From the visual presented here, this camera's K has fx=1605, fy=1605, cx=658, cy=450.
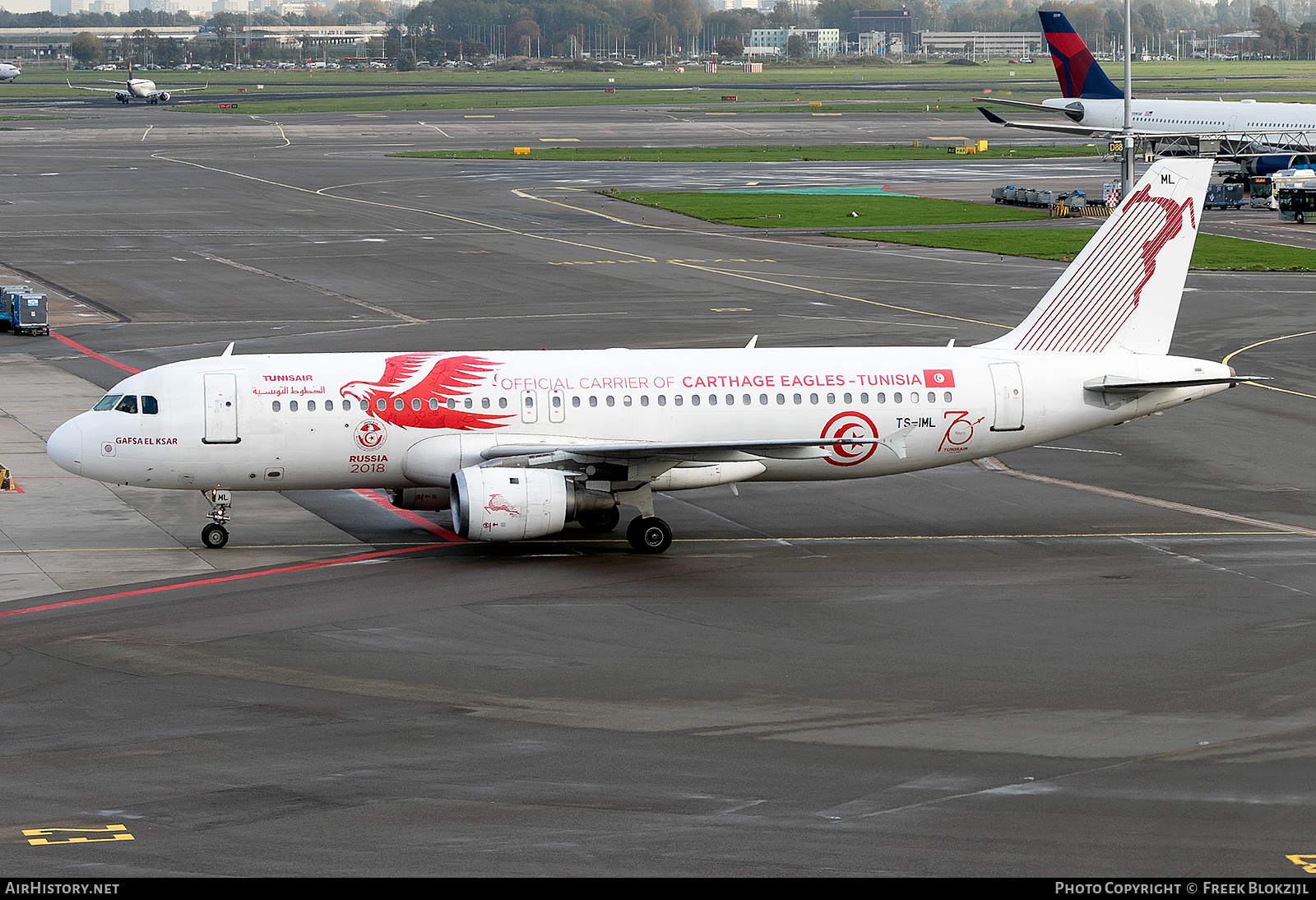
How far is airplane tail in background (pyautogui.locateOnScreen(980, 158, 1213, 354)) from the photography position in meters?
40.0

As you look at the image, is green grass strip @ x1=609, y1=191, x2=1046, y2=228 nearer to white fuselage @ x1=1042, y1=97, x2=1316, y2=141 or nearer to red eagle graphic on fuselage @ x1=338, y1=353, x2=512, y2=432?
white fuselage @ x1=1042, y1=97, x2=1316, y2=141

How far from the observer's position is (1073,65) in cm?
13662

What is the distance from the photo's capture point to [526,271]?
286ft

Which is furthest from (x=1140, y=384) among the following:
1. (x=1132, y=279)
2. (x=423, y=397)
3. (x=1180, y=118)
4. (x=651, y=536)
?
(x=1180, y=118)

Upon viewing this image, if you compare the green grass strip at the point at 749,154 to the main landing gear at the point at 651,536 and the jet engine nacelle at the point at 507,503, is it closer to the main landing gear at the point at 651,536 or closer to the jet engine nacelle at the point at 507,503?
the main landing gear at the point at 651,536

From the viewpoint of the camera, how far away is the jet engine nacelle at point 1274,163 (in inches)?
4921

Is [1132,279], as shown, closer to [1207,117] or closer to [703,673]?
[703,673]

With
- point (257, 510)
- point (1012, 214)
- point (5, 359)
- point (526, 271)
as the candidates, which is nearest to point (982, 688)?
point (257, 510)

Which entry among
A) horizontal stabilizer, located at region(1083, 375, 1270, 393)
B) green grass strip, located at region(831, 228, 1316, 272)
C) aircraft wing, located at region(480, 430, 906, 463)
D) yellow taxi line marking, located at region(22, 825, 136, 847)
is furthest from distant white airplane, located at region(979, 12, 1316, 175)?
yellow taxi line marking, located at region(22, 825, 136, 847)

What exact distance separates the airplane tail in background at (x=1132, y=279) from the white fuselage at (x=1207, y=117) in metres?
97.7

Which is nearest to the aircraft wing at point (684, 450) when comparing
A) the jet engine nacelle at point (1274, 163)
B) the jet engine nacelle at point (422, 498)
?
the jet engine nacelle at point (422, 498)

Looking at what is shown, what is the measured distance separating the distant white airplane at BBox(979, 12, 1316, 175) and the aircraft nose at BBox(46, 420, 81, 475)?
99093 millimetres
